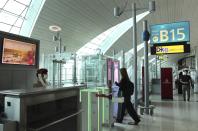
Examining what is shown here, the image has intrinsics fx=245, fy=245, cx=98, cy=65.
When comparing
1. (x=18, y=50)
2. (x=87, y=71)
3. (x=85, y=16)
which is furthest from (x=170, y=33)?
(x=85, y=16)

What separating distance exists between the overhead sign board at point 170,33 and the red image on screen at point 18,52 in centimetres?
582

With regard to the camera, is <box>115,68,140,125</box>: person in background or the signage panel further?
the signage panel

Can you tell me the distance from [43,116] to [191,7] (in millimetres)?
17687

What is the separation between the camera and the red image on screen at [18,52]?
4.98 meters

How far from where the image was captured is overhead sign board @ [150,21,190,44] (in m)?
9.84

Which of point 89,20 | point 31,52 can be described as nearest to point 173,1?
point 89,20

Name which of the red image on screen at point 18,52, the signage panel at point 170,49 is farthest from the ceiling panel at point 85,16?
the red image on screen at point 18,52

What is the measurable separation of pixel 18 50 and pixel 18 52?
0.16 ft

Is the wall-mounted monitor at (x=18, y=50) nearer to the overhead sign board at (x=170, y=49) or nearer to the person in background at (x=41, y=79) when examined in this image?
the person in background at (x=41, y=79)

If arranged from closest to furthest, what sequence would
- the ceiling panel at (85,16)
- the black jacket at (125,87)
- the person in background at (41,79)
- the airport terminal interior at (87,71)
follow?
the airport terminal interior at (87,71)
the person in background at (41,79)
the black jacket at (125,87)
the ceiling panel at (85,16)

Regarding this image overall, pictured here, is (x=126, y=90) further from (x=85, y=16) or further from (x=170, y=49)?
(x=85, y=16)

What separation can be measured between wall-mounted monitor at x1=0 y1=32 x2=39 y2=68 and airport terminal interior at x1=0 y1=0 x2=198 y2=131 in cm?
2

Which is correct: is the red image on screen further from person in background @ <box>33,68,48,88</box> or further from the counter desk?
the counter desk

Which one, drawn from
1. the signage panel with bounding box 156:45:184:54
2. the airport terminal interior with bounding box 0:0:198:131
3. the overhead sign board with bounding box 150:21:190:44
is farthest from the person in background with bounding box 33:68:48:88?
the overhead sign board with bounding box 150:21:190:44
